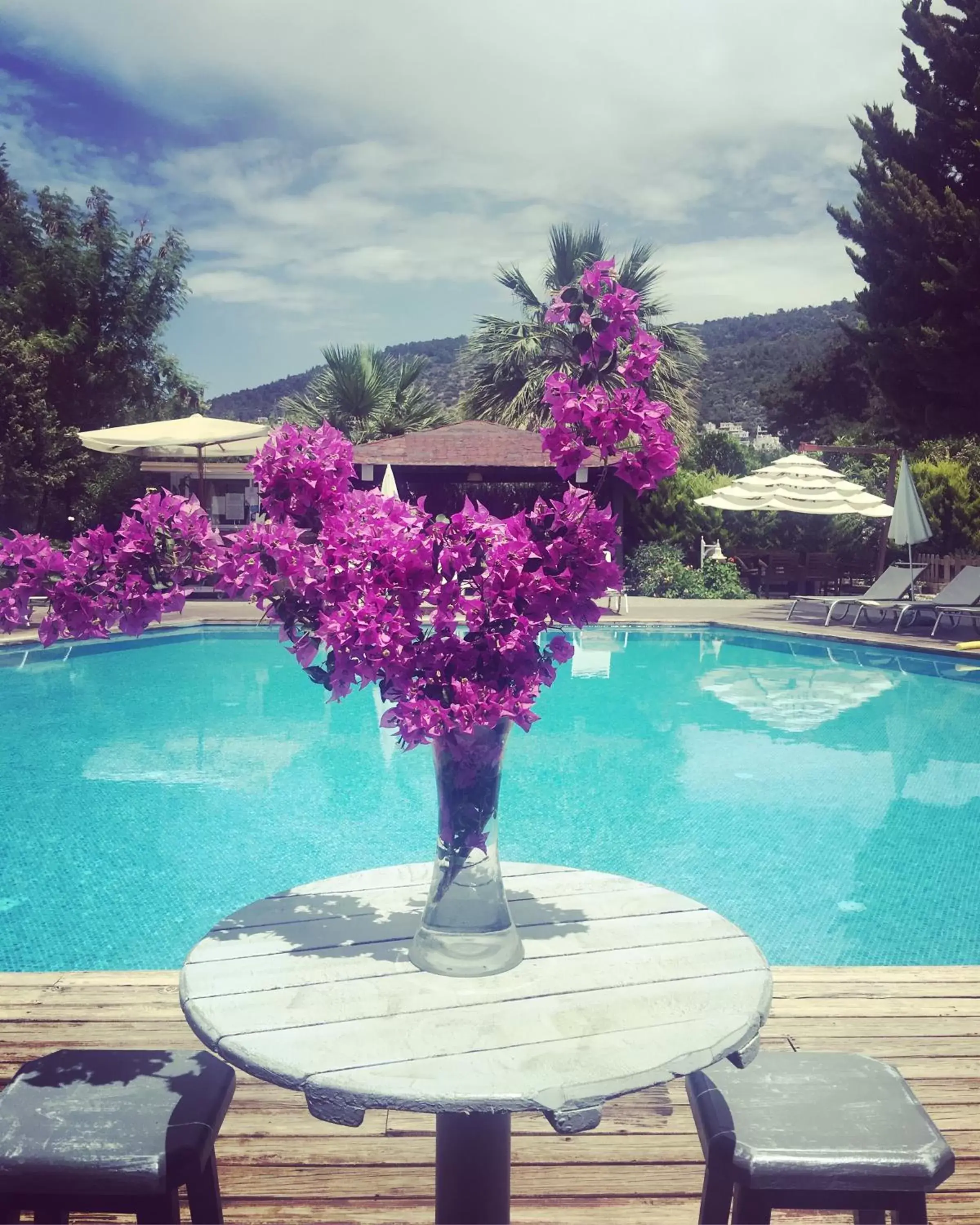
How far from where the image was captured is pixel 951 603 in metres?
13.9

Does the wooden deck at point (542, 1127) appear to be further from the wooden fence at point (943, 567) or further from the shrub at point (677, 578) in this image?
the shrub at point (677, 578)

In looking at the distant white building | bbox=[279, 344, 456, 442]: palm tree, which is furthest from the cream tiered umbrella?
the distant white building

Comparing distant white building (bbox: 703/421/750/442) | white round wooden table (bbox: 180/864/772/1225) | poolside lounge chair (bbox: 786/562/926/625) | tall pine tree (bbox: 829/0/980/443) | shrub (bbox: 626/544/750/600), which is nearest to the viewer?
white round wooden table (bbox: 180/864/772/1225)

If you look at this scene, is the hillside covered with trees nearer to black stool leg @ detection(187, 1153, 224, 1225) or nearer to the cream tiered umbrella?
the cream tiered umbrella

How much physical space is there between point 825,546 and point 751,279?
1367 centimetres

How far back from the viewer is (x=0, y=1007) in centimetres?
312

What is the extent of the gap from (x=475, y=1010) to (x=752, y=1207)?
556mm

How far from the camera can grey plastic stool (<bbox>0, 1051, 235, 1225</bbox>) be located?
64.3 inches

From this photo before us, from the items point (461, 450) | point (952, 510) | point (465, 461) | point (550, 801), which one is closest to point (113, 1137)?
point (550, 801)

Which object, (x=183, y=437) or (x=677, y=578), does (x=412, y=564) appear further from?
(x=677, y=578)

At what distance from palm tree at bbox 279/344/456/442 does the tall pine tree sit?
13.8m

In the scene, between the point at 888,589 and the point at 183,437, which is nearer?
the point at 888,589

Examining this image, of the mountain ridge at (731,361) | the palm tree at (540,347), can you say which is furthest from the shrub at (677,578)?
the mountain ridge at (731,361)

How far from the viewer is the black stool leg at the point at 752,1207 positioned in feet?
5.55
